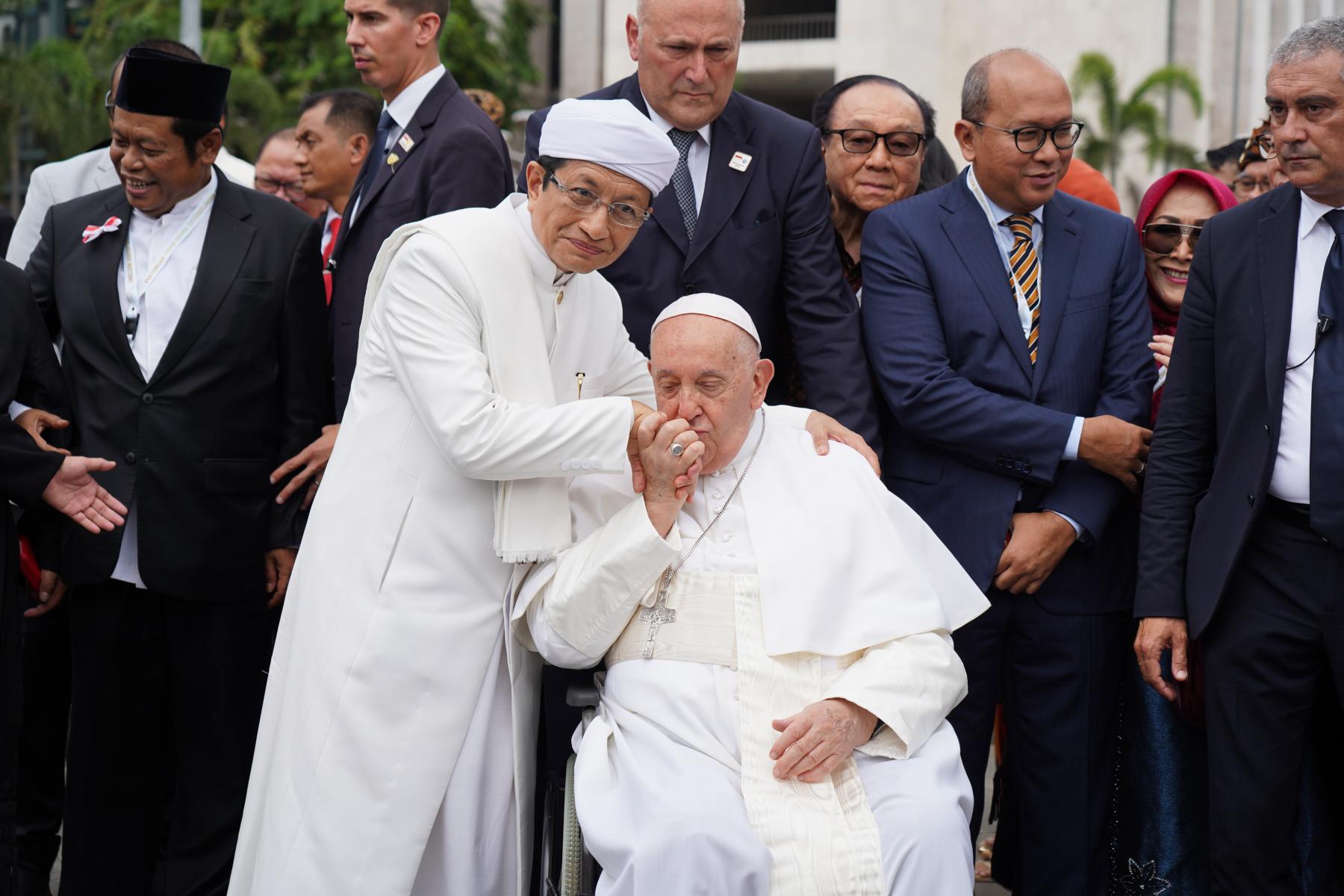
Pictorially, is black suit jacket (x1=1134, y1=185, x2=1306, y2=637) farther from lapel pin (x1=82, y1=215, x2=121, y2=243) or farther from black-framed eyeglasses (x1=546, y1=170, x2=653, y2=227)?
lapel pin (x1=82, y1=215, x2=121, y2=243)

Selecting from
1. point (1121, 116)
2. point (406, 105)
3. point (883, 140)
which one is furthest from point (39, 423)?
point (1121, 116)

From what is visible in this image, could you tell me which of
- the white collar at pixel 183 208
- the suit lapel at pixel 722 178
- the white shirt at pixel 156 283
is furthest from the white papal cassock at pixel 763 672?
the white collar at pixel 183 208

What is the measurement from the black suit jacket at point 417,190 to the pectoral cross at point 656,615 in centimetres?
139

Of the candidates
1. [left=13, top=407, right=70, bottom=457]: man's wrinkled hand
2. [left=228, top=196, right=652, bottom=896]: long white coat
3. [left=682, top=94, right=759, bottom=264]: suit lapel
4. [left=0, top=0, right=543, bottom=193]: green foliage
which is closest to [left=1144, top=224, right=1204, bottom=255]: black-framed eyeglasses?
[left=682, top=94, right=759, bottom=264]: suit lapel

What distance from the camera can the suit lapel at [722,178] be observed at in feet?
14.7

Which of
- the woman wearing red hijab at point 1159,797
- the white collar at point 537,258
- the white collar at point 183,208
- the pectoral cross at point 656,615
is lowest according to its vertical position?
the woman wearing red hijab at point 1159,797

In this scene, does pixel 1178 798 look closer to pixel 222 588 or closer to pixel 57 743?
pixel 222 588

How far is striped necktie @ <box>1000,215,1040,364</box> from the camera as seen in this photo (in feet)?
14.4

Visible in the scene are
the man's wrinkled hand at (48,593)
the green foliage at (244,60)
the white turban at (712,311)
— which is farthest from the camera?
the green foliage at (244,60)

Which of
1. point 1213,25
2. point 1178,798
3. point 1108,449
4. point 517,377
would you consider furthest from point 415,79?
point 1213,25

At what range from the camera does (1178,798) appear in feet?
14.4

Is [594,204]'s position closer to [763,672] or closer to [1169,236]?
[763,672]

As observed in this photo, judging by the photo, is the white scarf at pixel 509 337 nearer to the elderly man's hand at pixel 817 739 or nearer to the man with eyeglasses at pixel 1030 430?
the elderly man's hand at pixel 817 739

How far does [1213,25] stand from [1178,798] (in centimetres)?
3356
